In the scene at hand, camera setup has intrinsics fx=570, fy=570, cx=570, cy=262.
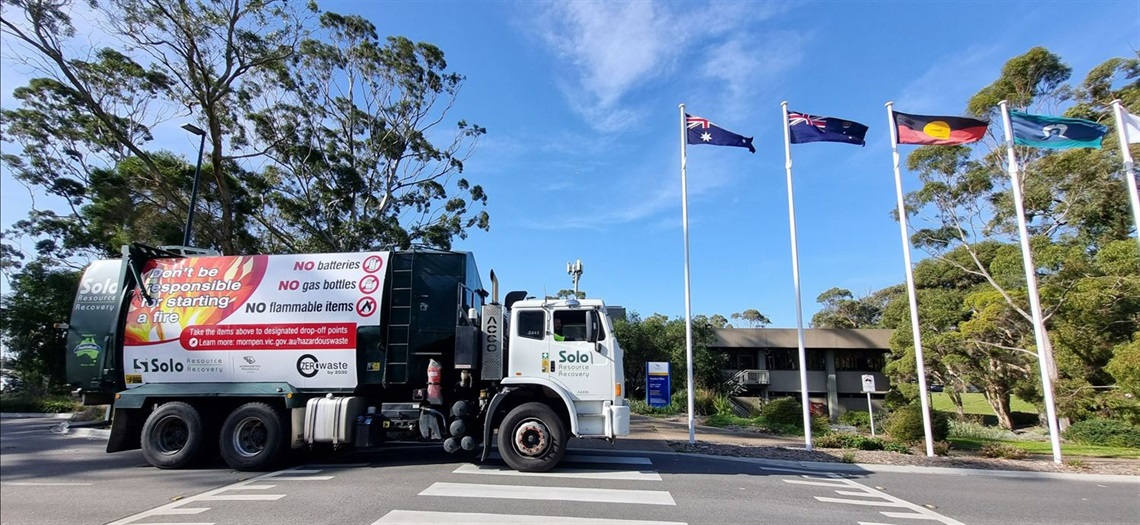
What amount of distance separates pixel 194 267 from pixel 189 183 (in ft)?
50.9

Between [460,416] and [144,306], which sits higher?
[144,306]

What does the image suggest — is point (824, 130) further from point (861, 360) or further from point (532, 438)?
point (861, 360)

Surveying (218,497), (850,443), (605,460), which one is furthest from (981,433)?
(218,497)

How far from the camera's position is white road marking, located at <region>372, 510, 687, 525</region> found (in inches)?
243

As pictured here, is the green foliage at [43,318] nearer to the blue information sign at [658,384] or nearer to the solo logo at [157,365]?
A: the solo logo at [157,365]

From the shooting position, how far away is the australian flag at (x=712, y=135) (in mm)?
14781

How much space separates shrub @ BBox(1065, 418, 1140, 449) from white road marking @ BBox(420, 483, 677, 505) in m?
16.6

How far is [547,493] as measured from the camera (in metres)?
7.61

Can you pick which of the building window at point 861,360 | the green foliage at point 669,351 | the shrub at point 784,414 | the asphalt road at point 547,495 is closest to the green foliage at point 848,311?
the building window at point 861,360

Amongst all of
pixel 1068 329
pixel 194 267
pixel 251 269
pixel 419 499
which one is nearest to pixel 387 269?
pixel 251 269

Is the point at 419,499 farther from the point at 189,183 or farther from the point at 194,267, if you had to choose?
the point at 189,183

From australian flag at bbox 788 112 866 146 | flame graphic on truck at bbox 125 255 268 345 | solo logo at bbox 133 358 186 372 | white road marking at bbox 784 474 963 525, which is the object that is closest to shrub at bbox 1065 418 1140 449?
australian flag at bbox 788 112 866 146

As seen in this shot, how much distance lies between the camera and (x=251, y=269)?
32.8 feet

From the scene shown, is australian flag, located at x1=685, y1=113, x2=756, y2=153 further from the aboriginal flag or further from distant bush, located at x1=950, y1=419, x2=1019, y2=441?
distant bush, located at x1=950, y1=419, x2=1019, y2=441
